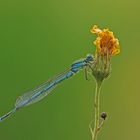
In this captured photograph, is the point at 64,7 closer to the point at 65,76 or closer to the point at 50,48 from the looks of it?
the point at 50,48

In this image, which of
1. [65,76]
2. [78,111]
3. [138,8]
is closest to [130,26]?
[138,8]

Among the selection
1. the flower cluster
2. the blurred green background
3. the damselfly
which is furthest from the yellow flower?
the blurred green background

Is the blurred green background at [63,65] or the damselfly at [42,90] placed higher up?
the blurred green background at [63,65]

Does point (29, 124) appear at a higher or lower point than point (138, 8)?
lower

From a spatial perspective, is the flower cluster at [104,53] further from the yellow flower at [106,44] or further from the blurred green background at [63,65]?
the blurred green background at [63,65]

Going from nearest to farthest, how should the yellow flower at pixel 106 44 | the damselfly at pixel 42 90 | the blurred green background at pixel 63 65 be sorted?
Result: the yellow flower at pixel 106 44, the damselfly at pixel 42 90, the blurred green background at pixel 63 65

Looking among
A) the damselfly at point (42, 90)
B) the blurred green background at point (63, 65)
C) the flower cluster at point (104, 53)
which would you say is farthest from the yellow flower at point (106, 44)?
the blurred green background at point (63, 65)

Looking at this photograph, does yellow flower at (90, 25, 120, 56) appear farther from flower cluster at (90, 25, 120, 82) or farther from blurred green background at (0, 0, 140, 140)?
blurred green background at (0, 0, 140, 140)

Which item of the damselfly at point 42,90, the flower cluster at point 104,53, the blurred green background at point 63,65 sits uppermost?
the blurred green background at point 63,65
